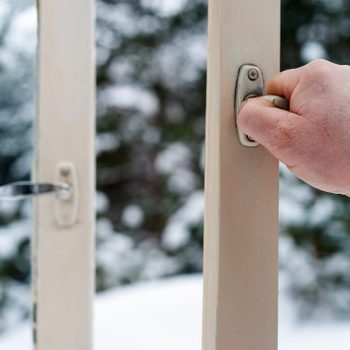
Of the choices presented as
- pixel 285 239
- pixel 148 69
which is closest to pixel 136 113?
pixel 148 69

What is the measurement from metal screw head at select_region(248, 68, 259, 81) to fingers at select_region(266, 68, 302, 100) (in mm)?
13

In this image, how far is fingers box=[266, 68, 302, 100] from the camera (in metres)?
0.39

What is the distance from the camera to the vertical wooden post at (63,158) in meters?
0.86

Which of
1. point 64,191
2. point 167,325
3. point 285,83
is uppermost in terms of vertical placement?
point 285,83

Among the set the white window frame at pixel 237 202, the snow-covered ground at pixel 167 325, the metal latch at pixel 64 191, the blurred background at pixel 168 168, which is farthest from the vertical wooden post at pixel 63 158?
the blurred background at pixel 168 168

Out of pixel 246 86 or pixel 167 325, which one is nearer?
pixel 246 86

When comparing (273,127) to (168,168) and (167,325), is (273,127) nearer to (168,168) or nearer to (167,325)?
(167,325)

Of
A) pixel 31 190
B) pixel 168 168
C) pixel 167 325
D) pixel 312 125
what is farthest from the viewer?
pixel 168 168

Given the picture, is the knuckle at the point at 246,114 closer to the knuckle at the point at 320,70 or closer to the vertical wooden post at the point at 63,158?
the knuckle at the point at 320,70

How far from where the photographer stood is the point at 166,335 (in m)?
1.90

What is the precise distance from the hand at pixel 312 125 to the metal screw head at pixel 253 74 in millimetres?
30

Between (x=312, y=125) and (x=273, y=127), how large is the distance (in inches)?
1.1

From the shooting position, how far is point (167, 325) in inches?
76.9

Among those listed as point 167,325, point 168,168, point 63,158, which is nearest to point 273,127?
point 63,158
